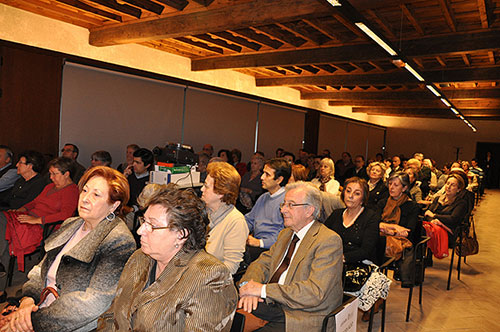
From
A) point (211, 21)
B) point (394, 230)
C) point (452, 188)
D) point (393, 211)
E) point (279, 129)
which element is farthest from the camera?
point (279, 129)

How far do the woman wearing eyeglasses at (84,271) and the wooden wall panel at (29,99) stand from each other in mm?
4800

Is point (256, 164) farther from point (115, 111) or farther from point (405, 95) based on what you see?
point (405, 95)

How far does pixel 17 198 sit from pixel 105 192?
3.27m

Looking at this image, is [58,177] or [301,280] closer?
[301,280]

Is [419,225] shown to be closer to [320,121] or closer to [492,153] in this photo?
[320,121]

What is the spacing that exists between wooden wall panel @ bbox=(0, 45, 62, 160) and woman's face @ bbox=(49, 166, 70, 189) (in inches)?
108

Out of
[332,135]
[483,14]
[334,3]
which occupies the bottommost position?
[332,135]

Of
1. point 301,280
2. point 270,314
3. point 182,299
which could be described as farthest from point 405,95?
point 182,299

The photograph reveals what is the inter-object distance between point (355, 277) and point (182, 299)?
190 centimetres

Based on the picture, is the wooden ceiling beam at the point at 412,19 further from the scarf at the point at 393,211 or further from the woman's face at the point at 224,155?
the woman's face at the point at 224,155

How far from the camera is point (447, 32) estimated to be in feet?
20.4

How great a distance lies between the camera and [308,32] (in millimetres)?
6770

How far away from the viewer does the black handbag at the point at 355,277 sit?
3150mm

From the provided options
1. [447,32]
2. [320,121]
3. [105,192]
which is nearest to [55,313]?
[105,192]
